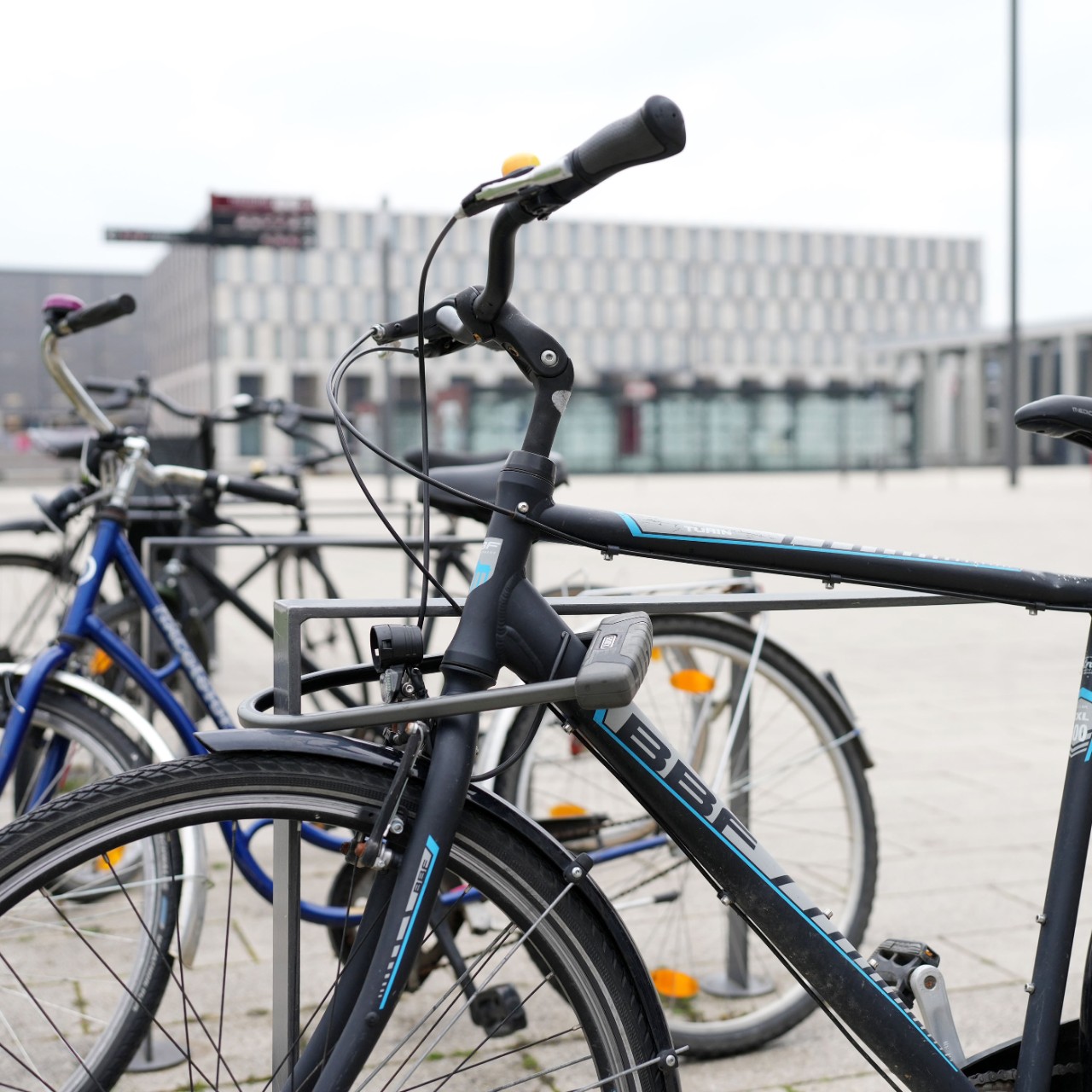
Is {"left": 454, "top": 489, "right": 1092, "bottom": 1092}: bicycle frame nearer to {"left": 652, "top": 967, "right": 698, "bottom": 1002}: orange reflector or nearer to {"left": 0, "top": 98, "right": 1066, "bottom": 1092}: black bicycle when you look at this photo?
A: {"left": 0, "top": 98, "right": 1066, "bottom": 1092}: black bicycle

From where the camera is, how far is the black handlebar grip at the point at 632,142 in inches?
54.6

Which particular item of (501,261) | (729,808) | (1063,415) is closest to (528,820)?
(729,808)

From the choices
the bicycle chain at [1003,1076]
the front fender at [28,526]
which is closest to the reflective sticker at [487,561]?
the bicycle chain at [1003,1076]

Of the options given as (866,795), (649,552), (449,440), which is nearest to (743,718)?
(866,795)

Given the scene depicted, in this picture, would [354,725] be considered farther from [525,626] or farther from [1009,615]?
[1009,615]

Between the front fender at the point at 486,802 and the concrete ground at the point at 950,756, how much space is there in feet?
2.13

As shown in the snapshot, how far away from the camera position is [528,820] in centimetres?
157

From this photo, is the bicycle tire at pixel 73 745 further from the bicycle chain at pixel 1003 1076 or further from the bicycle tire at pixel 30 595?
the bicycle tire at pixel 30 595

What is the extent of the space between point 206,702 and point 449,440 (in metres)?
43.4

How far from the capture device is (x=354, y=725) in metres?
1.48

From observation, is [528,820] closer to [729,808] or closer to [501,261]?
[729,808]

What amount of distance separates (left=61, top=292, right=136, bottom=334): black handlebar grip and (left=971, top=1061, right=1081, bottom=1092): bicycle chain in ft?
6.82

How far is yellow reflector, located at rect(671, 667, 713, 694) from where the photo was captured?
3.05 m

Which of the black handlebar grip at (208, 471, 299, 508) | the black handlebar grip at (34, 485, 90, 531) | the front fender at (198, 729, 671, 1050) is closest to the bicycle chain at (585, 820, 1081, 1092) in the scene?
the front fender at (198, 729, 671, 1050)
